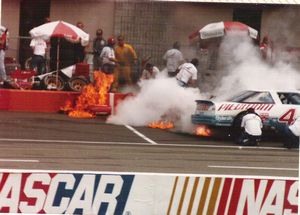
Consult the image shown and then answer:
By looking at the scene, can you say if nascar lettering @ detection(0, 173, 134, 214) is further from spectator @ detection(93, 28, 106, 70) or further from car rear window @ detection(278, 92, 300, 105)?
spectator @ detection(93, 28, 106, 70)

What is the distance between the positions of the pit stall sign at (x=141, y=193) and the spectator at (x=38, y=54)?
12.3 metres

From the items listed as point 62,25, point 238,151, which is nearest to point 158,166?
point 238,151

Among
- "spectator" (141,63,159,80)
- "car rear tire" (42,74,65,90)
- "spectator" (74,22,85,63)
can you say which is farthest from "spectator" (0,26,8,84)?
"spectator" (141,63,159,80)

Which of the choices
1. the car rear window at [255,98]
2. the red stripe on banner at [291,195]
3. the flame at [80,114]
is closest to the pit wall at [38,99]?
the flame at [80,114]

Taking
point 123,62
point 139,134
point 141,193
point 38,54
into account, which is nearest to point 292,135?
point 139,134

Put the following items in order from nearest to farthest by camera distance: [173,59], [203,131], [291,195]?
[291,195] < [203,131] < [173,59]

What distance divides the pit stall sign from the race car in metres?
9.10

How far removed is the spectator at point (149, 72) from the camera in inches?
784

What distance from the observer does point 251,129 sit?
16188mm

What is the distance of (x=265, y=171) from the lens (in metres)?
12.9

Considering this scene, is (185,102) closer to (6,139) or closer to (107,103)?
(107,103)

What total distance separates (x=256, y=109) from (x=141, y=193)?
31.4 feet

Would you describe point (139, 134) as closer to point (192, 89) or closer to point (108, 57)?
point (192, 89)

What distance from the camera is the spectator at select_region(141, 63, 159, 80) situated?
19.9 metres
